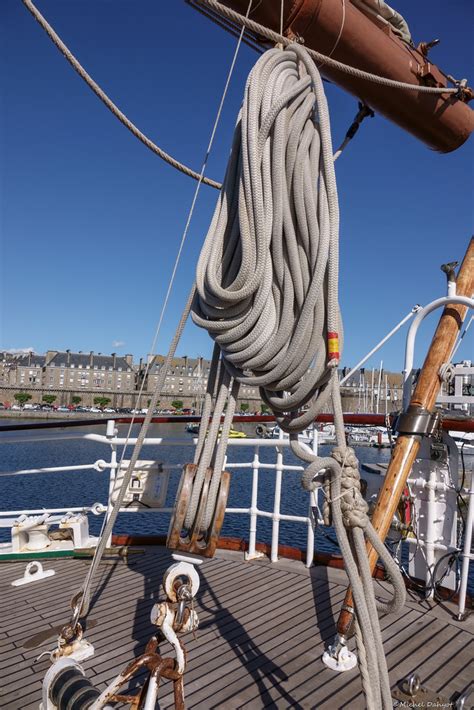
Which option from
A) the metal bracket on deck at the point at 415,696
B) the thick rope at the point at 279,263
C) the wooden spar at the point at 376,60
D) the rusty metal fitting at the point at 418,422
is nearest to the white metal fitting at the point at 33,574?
the thick rope at the point at 279,263

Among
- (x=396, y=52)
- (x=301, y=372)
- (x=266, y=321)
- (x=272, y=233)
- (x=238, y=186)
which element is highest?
(x=396, y=52)

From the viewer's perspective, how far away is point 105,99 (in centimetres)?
259

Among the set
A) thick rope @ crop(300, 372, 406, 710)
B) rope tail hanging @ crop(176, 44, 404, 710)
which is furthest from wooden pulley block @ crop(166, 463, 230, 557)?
thick rope @ crop(300, 372, 406, 710)

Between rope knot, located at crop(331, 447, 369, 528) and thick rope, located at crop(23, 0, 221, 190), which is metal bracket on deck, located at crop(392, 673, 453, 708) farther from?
thick rope, located at crop(23, 0, 221, 190)

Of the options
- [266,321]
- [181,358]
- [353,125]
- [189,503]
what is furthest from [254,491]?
[181,358]

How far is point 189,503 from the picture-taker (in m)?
1.90

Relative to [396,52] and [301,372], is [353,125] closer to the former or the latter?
[396,52]

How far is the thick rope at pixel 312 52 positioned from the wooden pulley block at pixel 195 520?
199 cm

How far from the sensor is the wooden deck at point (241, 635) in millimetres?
2363

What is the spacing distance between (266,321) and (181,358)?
11040 centimetres

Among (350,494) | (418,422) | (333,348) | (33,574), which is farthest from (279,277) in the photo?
(33,574)

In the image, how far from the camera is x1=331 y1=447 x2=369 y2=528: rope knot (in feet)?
5.19

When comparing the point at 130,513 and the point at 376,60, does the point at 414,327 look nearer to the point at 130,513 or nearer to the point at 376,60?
the point at 376,60

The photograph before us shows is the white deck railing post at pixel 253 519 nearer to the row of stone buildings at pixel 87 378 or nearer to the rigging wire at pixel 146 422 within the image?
the rigging wire at pixel 146 422
